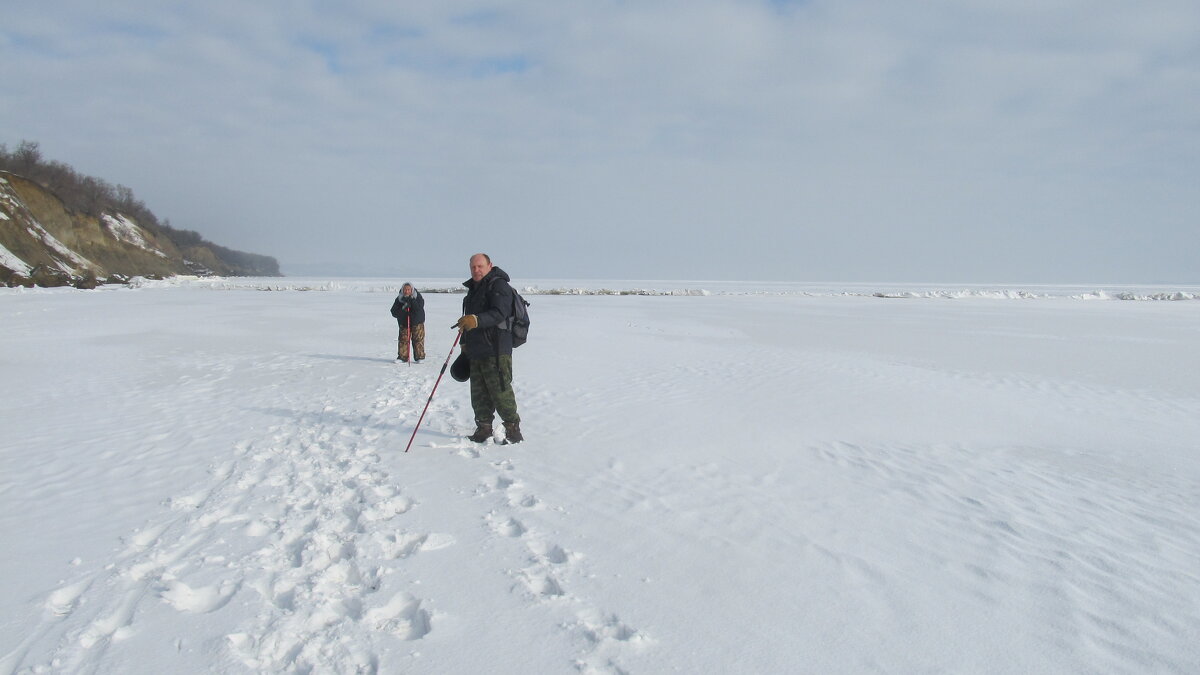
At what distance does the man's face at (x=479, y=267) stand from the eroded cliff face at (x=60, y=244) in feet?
140

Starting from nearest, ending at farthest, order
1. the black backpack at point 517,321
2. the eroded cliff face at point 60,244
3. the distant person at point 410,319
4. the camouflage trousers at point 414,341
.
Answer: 1. the black backpack at point 517,321
2. the distant person at point 410,319
3. the camouflage trousers at point 414,341
4. the eroded cliff face at point 60,244

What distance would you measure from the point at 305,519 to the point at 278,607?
1235 millimetres

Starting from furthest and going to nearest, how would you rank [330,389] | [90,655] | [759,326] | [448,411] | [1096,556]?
[759,326], [330,389], [448,411], [1096,556], [90,655]

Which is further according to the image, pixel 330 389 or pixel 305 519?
pixel 330 389

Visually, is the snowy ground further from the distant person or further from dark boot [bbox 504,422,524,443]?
the distant person

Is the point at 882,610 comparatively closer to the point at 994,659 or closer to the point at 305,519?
the point at 994,659

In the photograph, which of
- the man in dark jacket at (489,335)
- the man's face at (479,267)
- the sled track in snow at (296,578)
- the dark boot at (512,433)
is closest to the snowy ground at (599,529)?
the sled track in snow at (296,578)

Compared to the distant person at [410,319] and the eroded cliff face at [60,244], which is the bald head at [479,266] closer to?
the distant person at [410,319]

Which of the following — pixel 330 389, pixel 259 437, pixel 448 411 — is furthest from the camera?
pixel 330 389

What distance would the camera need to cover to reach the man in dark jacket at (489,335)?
605 cm

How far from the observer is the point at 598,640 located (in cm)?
303

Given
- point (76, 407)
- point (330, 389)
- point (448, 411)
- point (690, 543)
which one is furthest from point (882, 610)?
point (76, 407)

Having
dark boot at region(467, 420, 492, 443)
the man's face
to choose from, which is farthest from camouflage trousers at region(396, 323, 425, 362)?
the man's face

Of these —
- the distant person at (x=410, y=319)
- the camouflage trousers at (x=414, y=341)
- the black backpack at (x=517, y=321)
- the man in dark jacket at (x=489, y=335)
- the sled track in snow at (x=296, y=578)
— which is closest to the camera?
the sled track in snow at (x=296, y=578)
